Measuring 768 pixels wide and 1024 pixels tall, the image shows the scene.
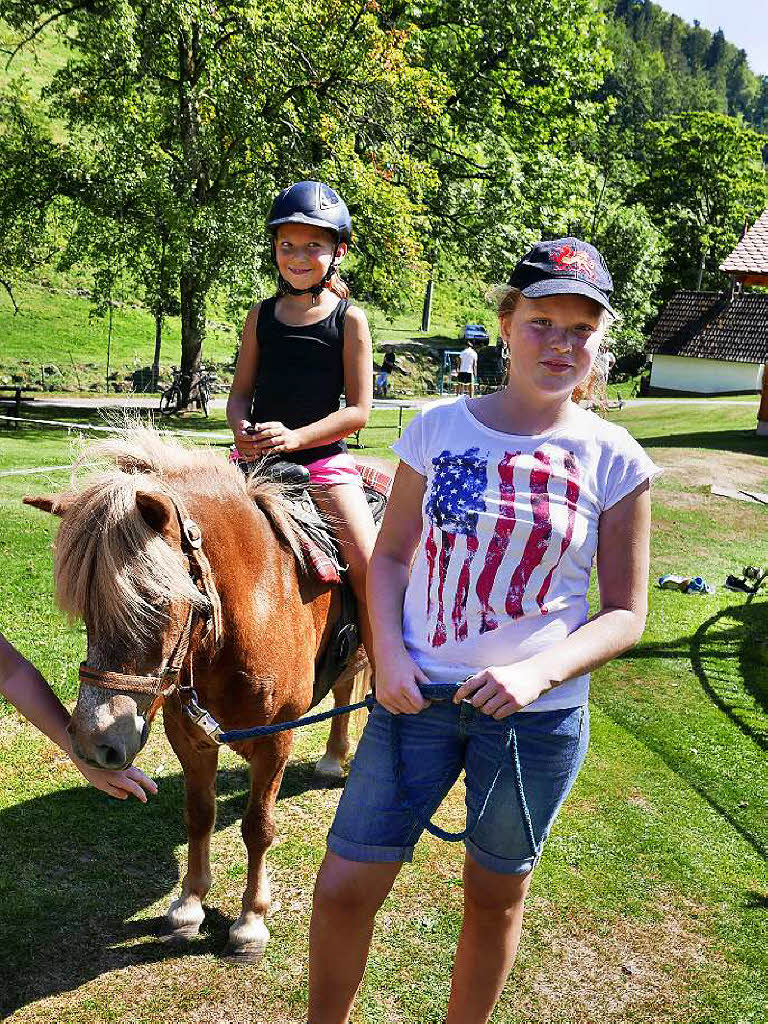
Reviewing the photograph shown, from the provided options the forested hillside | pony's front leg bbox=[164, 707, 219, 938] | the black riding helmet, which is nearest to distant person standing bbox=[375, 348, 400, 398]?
the forested hillside

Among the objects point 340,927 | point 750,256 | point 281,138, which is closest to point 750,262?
point 750,256

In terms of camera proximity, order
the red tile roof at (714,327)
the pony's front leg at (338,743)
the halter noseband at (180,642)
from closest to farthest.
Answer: the halter noseband at (180,642) < the pony's front leg at (338,743) < the red tile roof at (714,327)

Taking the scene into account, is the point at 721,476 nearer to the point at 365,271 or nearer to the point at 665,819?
the point at 365,271

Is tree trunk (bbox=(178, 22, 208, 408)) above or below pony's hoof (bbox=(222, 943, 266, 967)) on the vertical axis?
above

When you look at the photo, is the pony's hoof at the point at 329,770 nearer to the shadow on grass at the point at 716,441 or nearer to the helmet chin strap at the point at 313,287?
the helmet chin strap at the point at 313,287

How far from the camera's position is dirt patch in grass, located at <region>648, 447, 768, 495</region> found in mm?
14547

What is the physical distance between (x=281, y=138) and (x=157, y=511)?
58.0 ft

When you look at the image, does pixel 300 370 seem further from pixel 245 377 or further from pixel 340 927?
pixel 340 927

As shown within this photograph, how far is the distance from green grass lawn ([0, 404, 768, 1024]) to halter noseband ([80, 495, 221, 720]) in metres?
0.50

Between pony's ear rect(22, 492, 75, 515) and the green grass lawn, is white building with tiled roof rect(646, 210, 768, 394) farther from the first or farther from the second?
pony's ear rect(22, 492, 75, 515)

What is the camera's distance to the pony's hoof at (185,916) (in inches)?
139

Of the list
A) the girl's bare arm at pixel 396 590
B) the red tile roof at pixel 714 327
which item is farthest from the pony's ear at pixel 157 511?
the red tile roof at pixel 714 327

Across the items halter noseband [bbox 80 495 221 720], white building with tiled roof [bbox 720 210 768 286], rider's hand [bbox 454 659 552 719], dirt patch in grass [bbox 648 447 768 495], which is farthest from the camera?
white building with tiled roof [bbox 720 210 768 286]

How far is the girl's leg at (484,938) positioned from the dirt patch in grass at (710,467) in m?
11.3
